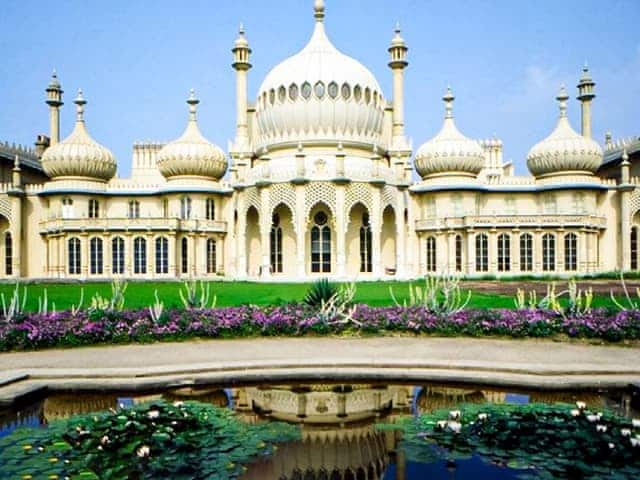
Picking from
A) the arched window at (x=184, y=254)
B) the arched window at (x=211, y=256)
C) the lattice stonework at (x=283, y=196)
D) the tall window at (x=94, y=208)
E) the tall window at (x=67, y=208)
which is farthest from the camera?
the tall window at (x=94, y=208)

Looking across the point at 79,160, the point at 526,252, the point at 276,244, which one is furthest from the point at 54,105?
the point at 526,252

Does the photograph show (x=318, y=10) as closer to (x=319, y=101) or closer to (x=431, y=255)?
(x=319, y=101)

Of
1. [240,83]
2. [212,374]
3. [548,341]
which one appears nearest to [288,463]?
[212,374]

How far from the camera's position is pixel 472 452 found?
5359mm

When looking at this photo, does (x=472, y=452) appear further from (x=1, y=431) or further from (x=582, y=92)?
(x=582, y=92)

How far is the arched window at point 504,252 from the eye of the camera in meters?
32.5

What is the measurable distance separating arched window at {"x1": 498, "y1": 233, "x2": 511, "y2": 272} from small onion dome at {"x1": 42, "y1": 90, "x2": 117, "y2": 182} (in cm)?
2448

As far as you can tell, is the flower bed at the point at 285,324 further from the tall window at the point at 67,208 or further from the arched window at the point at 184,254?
the tall window at the point at 67,208

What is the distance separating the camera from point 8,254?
3566cm

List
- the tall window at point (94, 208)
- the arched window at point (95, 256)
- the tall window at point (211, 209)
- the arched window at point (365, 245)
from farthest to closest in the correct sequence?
1. the tall window at point (94, 208)
2. the tall window at point (211, 209)
3. the arched window at point (365, 245)
4. the arched window at point (95, 256)

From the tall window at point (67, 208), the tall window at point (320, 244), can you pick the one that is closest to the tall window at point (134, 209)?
the tall window at point (67, 208)

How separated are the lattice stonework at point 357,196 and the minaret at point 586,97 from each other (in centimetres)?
1940

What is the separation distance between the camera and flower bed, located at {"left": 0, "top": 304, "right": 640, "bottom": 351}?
11.1m

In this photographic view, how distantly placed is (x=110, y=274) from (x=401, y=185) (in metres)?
17.3
